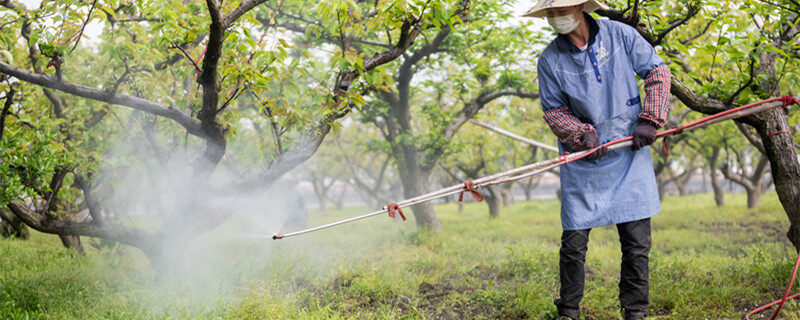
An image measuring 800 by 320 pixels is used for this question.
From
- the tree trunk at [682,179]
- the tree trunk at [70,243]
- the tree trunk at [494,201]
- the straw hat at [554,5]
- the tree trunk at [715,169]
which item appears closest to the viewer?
the straw hat at [554,5]

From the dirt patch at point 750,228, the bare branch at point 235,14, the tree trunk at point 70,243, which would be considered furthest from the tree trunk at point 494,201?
the bare branch at point 235,14

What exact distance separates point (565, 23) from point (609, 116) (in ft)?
2.24

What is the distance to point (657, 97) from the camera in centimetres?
313

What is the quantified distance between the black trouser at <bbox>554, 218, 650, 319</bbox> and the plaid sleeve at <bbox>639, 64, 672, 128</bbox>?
2.29 ft

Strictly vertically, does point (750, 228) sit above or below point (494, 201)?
below

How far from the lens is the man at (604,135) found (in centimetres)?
324

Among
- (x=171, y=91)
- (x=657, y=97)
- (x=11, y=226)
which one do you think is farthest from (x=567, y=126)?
(x=11, y=226)

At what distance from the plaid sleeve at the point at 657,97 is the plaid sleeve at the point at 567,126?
1.18ft

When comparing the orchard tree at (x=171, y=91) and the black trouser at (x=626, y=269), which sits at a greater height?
the orchard tree at (x=171, y=91)

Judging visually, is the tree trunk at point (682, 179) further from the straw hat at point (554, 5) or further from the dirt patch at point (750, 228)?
the straw hat at point (554, 5)

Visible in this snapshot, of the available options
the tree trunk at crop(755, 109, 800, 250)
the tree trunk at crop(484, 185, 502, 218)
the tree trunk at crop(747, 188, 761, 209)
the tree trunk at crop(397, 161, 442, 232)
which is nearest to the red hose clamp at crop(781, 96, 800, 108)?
the tree trunk at crop(755, 109, 800, 250)

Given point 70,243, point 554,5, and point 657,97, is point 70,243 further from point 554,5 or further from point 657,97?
point 657,97

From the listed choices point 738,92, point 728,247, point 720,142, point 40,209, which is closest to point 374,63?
point 738,92

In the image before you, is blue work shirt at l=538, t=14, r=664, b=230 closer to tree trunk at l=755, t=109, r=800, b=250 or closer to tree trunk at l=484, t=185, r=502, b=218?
tree trunk at l=755, t=109, r=800, b=250
